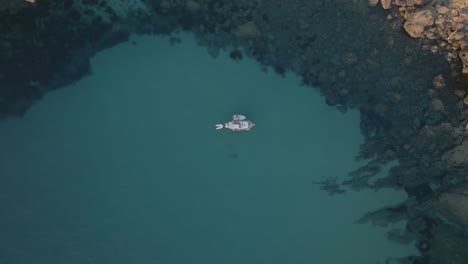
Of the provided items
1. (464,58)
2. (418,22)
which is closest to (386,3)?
(418,22)

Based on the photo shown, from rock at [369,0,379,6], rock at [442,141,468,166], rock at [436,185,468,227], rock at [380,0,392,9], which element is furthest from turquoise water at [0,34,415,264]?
rock at [380,0,392,9]

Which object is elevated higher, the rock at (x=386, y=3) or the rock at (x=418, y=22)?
the rock at (x=386, y=3)

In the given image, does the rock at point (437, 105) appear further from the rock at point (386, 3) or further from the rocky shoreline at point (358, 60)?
the rock at point (386, 3)

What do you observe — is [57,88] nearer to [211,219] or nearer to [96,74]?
[96,74]

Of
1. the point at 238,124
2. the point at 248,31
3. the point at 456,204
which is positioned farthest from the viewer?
the point at 248,31

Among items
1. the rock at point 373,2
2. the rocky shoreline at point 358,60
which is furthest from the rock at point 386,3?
the rock at point 373,2

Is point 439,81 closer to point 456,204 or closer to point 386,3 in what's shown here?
point 386,3

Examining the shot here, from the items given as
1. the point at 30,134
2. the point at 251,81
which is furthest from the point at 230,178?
the point at 30,134
